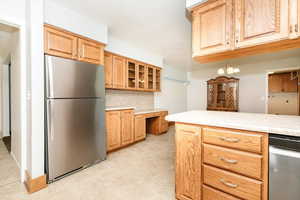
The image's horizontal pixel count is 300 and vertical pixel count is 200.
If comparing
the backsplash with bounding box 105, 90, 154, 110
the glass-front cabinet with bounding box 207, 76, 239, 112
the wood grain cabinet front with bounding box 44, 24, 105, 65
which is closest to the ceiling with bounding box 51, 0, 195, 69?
the wood grain cabinet front with bounding box 44, 24, 105, 65

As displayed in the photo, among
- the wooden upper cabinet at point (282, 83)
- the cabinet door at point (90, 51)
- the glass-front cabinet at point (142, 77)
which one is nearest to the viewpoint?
the cabinet door at point (90, 51)

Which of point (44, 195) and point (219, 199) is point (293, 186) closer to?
point (219, 199)

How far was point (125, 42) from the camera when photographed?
11.3 ft

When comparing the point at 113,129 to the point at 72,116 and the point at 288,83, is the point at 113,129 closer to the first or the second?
the point at 72,116

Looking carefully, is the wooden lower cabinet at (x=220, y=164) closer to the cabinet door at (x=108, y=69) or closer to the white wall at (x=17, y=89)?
the cabinet door at (x=108, y=69)

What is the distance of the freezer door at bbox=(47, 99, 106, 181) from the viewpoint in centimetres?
182

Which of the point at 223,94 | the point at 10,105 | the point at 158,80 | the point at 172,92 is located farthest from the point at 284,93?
the point at 10,105

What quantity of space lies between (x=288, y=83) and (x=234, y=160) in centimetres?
715

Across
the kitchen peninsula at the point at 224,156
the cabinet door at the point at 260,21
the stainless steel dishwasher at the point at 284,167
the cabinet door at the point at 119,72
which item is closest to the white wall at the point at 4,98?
the cabinet door at the point at 119,72

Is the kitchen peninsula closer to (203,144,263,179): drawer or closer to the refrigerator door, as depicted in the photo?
(203,144,263,179): drawer

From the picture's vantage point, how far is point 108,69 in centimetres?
300

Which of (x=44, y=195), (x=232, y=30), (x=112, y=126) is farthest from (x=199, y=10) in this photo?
(x=44, y=195)

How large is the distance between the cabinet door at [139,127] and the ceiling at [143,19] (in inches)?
75.5

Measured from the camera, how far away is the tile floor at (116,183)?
1598 millimetres
